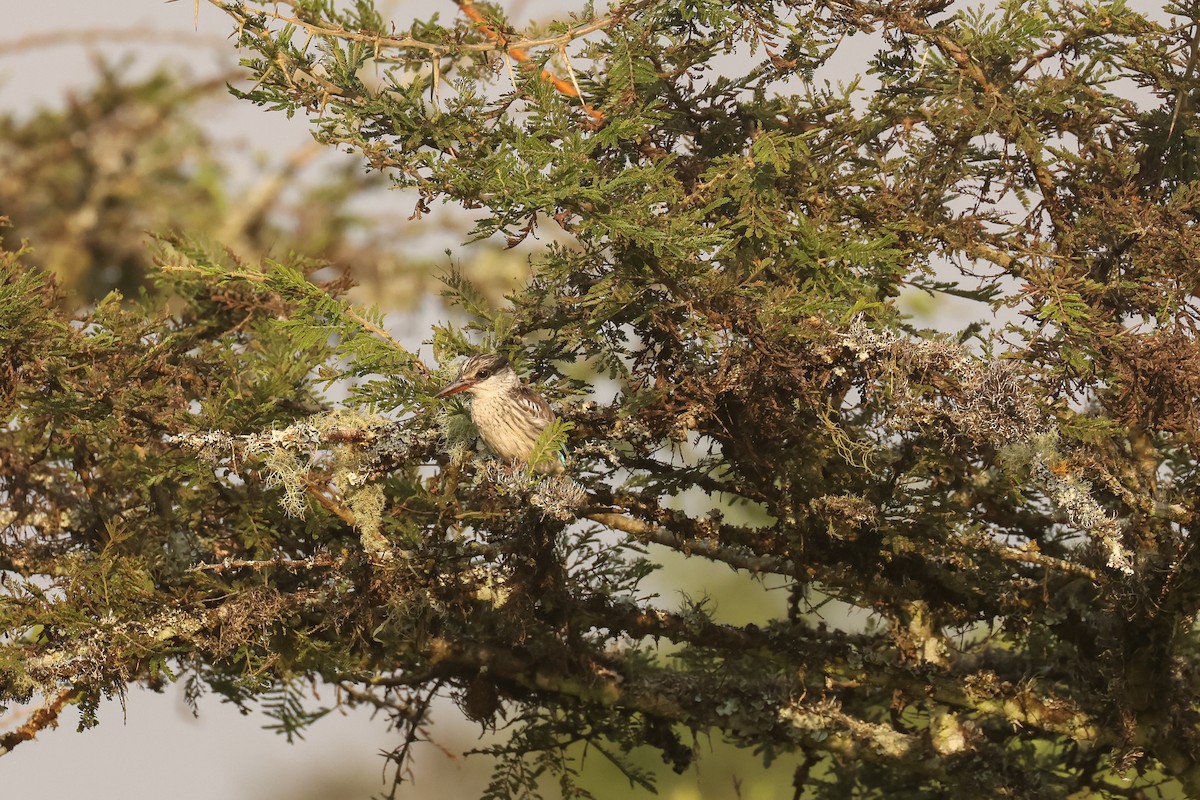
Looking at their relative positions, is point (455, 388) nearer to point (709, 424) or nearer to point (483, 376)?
point (483, 376)

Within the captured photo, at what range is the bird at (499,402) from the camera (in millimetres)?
3178

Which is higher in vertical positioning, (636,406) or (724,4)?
(724,4)

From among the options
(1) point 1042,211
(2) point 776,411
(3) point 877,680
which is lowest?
(3) point 877,680

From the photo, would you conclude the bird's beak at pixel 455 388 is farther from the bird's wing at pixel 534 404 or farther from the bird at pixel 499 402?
the bird's wing at pixel 534 404

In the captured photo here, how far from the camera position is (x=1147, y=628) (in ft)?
10.3

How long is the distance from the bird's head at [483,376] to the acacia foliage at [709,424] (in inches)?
1.6

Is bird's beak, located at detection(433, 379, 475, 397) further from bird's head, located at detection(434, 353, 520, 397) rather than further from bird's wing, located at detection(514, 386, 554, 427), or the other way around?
bird's wing, located at detection(514, 386, 554, 427)

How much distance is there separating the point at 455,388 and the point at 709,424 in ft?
2.04

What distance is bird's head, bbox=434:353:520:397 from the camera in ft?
10.4

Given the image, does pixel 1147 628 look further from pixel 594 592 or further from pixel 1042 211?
pixel 594 592

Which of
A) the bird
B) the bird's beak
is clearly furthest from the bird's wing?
the bird's beak

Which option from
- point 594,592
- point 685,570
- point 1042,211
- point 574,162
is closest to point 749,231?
point 574,162

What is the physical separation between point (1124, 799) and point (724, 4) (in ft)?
8.36

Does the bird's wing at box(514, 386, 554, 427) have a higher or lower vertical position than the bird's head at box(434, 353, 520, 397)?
lower
